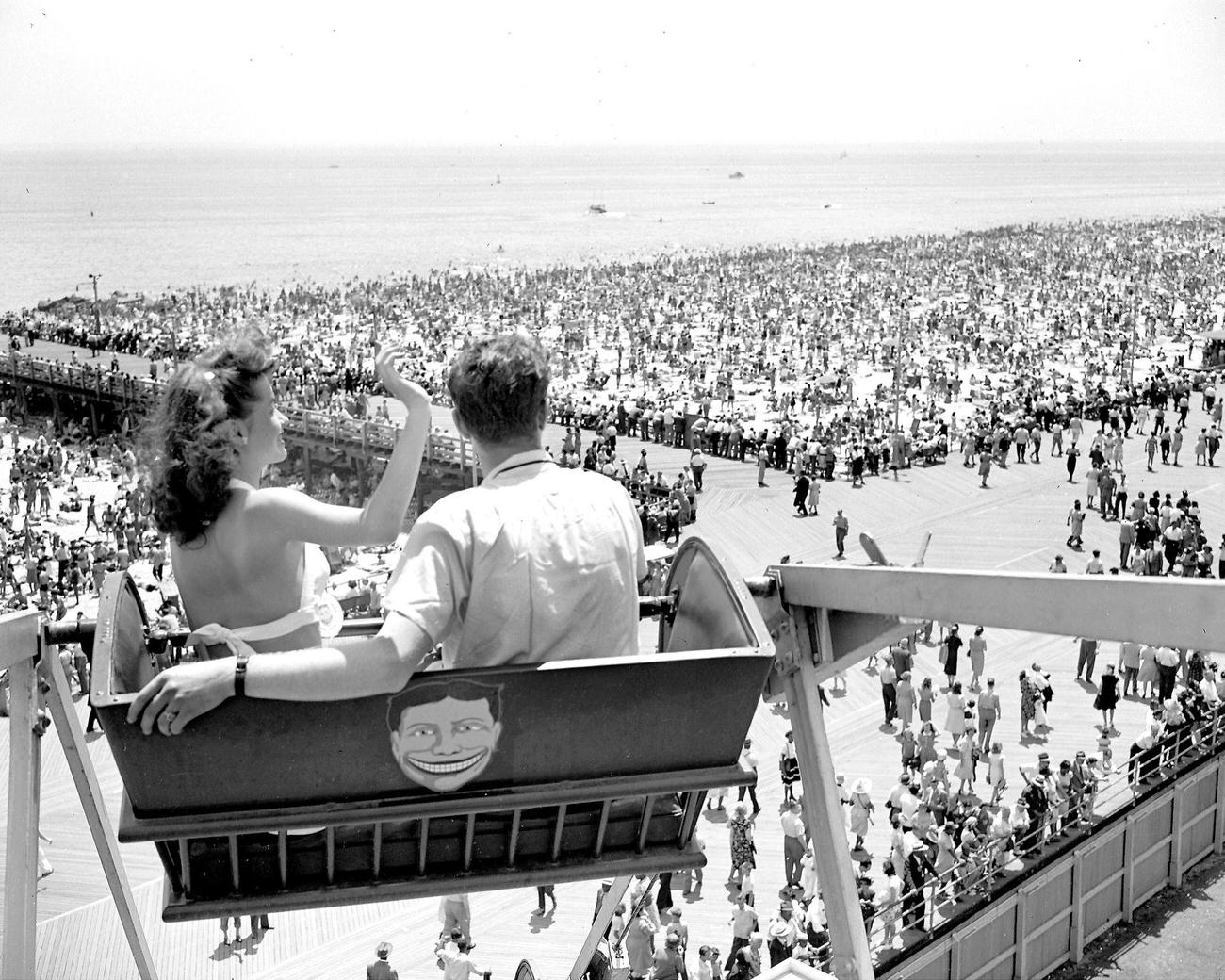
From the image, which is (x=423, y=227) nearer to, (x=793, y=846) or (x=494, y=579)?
(x=793, y=846)

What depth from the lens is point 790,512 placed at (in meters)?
24.8

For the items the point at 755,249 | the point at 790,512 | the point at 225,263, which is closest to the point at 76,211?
the point at 225,263

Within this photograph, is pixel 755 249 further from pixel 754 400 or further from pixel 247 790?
pixel 247 790

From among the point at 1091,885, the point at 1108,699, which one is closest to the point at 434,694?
the point at 1091,885

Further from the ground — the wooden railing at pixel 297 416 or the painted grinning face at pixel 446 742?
the painted grinning face at pixel 446 742

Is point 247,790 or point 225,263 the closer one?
point 247,790

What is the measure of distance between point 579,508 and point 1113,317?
185 ft

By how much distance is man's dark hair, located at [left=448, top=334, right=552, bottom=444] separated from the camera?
2.67m

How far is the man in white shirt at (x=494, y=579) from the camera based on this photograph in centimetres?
232

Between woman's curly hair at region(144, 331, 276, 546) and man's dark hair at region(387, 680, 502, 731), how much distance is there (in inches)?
24.1

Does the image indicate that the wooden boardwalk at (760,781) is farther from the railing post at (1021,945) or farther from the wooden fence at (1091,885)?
the railing post at (1021,945)

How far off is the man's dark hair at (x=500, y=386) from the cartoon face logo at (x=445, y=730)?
543mm

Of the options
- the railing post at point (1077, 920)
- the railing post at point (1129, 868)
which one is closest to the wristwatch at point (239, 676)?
the railing post at point (1077, 920)

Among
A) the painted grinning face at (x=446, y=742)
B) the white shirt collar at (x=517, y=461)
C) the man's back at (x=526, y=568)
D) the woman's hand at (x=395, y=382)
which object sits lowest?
the painted grinning face at (x=446, y=742)
